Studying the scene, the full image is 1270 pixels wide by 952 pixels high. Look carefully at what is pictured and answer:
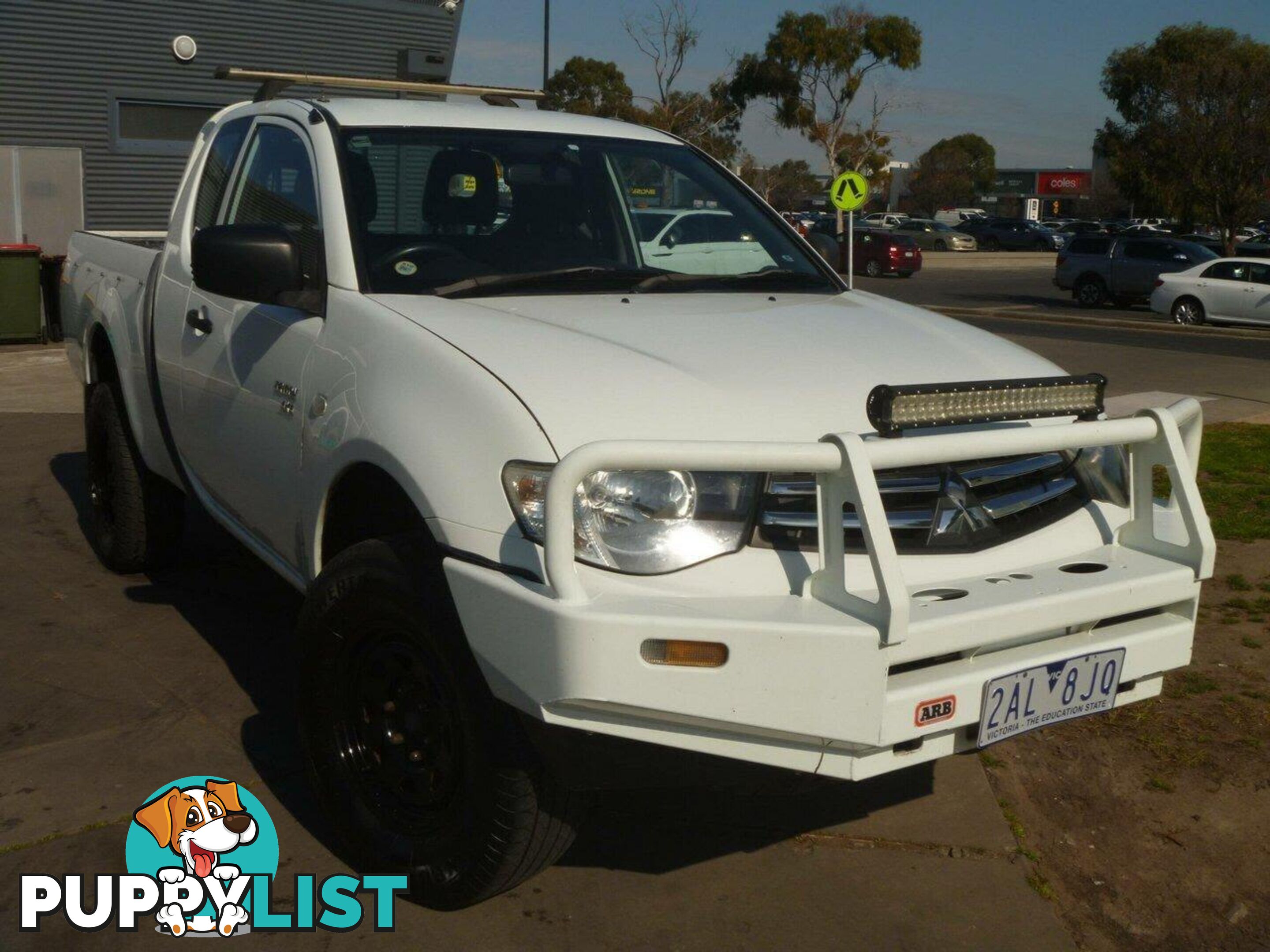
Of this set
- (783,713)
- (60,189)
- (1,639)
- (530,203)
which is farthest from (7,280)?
(783,713)

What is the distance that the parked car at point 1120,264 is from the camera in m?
26.9

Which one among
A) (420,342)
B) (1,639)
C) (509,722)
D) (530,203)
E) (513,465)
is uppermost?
(530,203)

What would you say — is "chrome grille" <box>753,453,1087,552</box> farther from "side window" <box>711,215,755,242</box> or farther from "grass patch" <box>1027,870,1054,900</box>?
"side window" <box>711,215,755,242</box>

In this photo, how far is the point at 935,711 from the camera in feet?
8.86

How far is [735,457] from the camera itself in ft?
8.49

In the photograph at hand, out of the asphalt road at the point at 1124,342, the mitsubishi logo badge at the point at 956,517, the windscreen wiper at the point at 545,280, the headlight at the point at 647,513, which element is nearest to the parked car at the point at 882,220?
the asphalt road at the point at 1124,342

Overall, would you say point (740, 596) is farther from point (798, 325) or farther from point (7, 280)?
point (7, 280)

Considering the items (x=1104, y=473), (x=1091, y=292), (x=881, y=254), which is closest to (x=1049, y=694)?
(x=1104, y=473)

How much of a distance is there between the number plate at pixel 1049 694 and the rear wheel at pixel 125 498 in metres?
3.78

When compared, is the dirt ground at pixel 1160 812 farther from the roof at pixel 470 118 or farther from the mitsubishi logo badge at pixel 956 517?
the roof at pixel 470 118

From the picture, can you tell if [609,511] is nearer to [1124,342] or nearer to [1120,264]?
[1124,342]

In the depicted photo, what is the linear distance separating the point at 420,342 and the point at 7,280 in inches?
519

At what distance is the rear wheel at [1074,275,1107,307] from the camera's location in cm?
2772

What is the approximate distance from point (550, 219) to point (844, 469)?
6.13 ft
